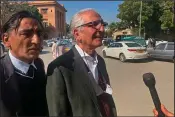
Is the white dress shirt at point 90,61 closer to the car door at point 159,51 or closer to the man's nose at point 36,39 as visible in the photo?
the man's nose at point 36,39

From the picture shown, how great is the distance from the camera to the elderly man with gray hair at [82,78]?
133 cm

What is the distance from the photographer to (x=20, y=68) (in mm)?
1239

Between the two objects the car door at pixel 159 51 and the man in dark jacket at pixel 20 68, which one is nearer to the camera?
the man in dark jacket at pixel 20 68

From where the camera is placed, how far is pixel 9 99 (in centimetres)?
118

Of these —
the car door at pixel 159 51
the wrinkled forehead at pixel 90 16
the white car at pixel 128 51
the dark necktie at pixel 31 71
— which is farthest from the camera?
the car door at pixel 159 51

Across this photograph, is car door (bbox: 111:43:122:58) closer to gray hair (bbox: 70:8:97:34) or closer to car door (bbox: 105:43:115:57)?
car door (bbox: 105:43:115:57)

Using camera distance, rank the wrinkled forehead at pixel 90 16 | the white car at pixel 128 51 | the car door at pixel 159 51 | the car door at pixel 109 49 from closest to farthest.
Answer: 1. the wrinkled forehead at pixel 90 16
2. the white car at pixel 128 51
3. the car door at pixel 159 51
4. the car door at pixel 109 49

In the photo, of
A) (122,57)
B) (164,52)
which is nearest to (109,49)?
(122,57)

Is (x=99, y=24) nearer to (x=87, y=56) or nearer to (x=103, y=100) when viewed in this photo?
(x=87, y=56)

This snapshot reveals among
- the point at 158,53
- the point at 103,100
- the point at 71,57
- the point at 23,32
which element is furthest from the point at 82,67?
the point at 158,53

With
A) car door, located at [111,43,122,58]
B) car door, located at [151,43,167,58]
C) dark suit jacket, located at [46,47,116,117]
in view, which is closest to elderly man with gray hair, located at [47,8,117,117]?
dark suit jacket, located at [46,47,116,117]

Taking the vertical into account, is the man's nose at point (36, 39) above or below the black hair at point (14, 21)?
below

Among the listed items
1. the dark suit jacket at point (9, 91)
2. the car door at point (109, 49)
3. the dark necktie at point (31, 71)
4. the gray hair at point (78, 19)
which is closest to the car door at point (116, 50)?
the car door at point (109, 49)

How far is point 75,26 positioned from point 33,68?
0.41m
